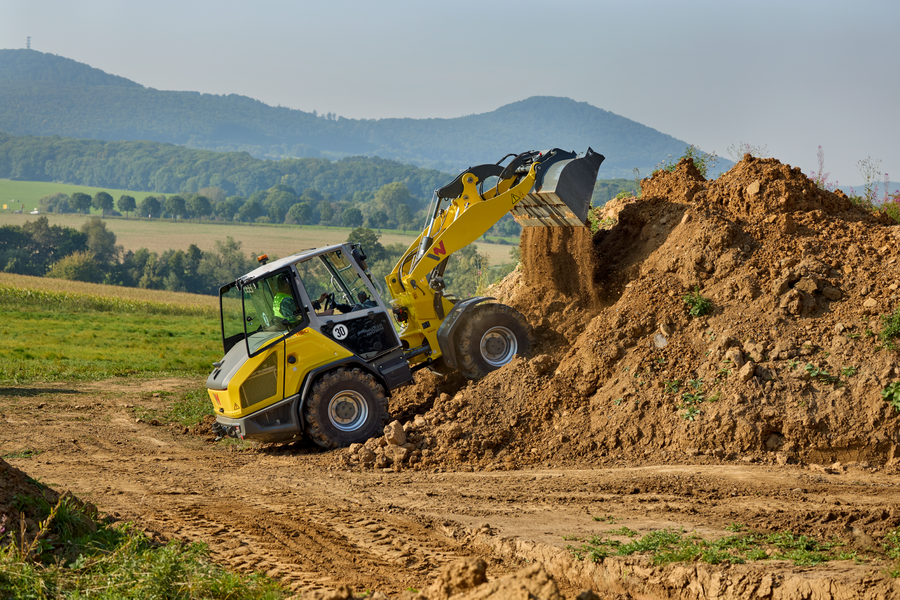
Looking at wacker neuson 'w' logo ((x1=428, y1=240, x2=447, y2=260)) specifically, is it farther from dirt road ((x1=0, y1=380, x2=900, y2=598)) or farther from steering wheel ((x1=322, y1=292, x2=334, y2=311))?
dirt road ((x1=0, y1=380, x2=900, y2=598))

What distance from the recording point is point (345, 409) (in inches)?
380

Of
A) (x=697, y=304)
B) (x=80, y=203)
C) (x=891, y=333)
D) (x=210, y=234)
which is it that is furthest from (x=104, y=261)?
(x=891, y=333)

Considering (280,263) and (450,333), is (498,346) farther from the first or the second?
(280,263)

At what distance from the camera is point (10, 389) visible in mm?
15133

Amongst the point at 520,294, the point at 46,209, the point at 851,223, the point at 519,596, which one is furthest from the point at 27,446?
the point at 46,209

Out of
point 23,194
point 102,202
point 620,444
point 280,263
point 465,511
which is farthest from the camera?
point 23,194

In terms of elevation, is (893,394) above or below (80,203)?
below

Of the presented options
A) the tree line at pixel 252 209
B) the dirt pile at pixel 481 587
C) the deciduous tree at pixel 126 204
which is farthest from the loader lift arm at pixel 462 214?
the deciduous tree at pixel 126 204

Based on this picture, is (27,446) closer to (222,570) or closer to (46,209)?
(222,570)

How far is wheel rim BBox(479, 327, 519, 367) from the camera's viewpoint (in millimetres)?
10445

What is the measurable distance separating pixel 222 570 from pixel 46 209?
157m

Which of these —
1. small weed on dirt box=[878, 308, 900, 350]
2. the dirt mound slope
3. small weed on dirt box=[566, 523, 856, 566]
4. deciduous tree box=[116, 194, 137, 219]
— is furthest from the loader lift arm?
deciduous tree box=[116, 194, 137, 219]

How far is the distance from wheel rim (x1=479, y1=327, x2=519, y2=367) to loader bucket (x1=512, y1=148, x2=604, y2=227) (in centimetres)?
211

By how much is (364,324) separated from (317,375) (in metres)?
0.96
